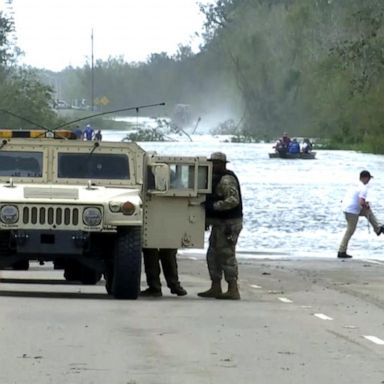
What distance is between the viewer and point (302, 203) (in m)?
49.2

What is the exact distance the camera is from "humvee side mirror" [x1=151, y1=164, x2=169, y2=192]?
55.9 feet

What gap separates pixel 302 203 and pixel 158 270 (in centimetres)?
3173

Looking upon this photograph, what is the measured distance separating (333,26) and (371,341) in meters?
81.5

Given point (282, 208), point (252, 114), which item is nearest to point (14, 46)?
point (252, 114)

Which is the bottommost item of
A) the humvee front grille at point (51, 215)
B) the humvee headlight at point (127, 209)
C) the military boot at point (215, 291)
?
the military boot at point (215, 291)

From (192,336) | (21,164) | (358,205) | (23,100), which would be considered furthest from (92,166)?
(23,100)

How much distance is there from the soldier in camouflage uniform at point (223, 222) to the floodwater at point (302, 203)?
9.79 metres

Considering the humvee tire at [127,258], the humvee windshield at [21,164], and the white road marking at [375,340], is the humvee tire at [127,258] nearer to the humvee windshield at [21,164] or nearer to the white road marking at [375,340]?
the humvee windshield at [21,164]

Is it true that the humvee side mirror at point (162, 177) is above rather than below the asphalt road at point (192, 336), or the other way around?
above

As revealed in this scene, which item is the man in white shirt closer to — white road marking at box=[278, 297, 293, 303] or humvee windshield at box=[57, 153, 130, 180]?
white road marking at box=[278, 297, 293, 303]

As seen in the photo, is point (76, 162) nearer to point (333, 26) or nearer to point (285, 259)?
point (285, 259)

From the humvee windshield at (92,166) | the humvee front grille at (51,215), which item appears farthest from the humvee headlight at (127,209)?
the humvee windshield at (92,166)

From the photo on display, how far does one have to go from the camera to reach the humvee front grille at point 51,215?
1606 cm

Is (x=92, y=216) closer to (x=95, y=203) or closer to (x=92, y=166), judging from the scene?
(x=95, y=203)
